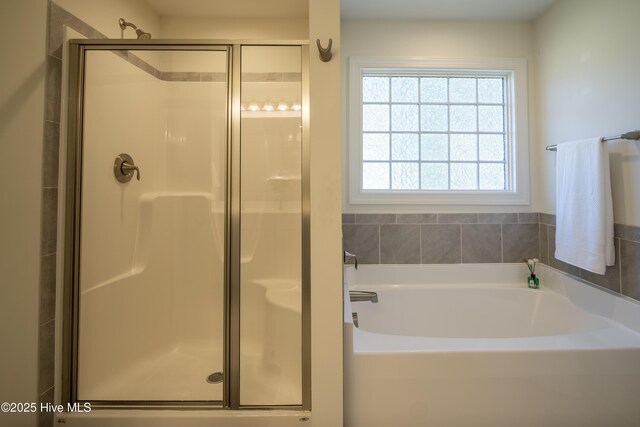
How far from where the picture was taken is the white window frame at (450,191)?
2.07 metres

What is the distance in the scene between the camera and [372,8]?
77.1 inches

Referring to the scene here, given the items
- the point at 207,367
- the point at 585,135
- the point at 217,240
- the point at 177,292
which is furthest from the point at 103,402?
the point at 585,135

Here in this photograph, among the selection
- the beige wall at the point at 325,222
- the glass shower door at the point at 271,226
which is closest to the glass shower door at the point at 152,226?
the glass shower door at the point at 271,226

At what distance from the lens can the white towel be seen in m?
1.51

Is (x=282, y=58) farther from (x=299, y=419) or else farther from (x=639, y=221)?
(x=639, y=221)

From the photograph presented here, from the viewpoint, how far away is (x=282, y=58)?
1460 mm

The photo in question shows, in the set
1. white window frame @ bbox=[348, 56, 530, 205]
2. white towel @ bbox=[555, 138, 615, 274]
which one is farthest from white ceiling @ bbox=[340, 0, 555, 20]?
white towel @ bbox=[555, 138, 615, 274]

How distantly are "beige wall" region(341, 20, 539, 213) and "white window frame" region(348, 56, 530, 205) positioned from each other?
0.04 metres

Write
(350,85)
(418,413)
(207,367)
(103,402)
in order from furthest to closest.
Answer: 1. (350,85)
2. (207,367)
3. (103,402)
4. (418,413)

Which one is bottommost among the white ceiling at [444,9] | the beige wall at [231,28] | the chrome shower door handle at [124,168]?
the chrome shower door handle at [124,168]

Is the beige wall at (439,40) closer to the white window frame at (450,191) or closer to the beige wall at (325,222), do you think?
the white window frame at (450,191)

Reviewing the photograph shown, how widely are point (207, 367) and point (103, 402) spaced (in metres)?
0.46

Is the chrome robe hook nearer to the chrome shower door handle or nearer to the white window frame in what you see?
the white window frame

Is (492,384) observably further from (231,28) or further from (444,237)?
(231,28)
